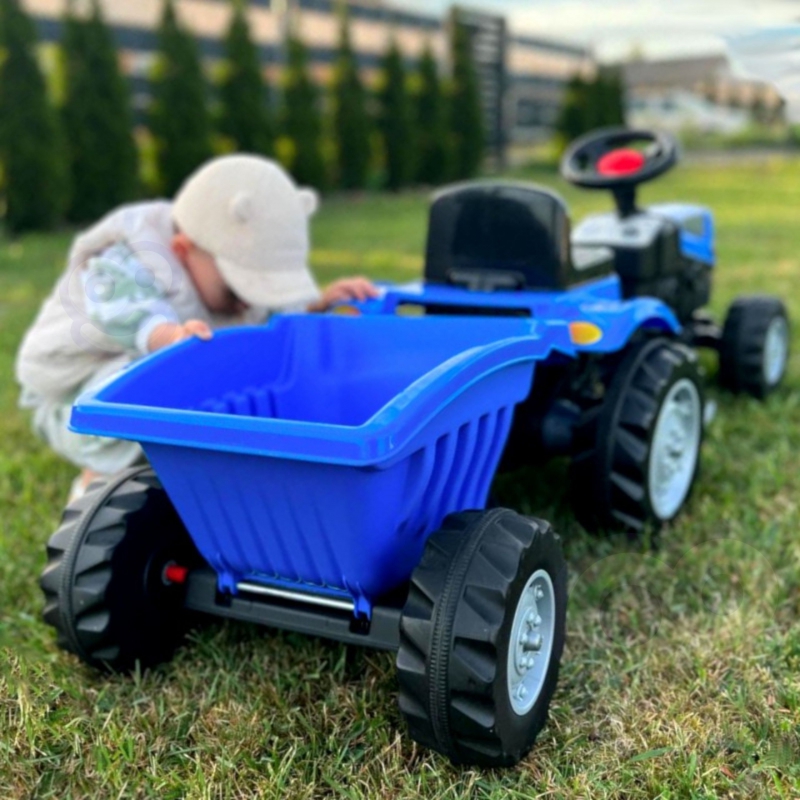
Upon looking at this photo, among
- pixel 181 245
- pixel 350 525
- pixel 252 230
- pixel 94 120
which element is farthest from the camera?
pixel 94 120

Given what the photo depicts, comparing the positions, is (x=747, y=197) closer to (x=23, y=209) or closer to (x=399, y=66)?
(x=399, y=66)

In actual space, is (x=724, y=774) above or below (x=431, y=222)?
below

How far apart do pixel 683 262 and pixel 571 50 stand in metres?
32.7

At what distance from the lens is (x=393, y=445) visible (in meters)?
A: 1.51

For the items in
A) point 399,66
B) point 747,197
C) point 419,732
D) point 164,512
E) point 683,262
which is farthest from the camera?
point 399,66

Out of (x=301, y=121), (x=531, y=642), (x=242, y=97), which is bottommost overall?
(x=301, y=121)

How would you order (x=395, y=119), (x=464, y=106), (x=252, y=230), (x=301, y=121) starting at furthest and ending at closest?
1. (x=464, y=106)
2. (x=395, y=119)
3. (x=301, y=121)
4. (x=252, y=230)

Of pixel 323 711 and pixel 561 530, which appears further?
pixel 561 530

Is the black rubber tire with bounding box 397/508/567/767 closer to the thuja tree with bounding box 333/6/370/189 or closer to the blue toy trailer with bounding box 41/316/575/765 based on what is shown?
the blue toy trailer with bounding box 41/316/575/765

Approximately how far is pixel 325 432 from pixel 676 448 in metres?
1.44

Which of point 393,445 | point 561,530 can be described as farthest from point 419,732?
point 561,530

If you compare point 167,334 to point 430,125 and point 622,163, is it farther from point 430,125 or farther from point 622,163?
point 430,125

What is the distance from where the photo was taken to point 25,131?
961cm

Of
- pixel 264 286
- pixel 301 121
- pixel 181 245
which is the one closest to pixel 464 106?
pixel 301 121
